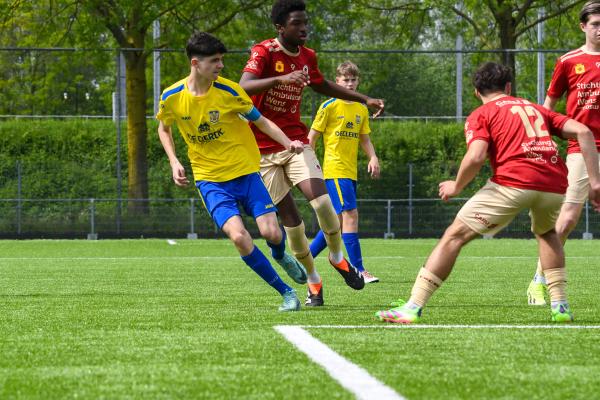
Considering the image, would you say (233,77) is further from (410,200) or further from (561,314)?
(561,314)

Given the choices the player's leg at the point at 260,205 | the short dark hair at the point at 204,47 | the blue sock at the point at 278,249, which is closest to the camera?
the short dark hair at the point at 204,47

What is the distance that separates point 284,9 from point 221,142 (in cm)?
124

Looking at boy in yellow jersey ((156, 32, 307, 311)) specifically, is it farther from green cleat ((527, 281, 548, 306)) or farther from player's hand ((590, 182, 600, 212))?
player's hand ((590, 182, 600, 212))

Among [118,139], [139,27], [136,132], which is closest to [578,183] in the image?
[139,27]

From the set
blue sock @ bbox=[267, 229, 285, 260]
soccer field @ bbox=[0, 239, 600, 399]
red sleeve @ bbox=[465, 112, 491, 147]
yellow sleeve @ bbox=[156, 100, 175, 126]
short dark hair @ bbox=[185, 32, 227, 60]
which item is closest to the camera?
soccer field @ bbox=[0, 239, 600, 399]

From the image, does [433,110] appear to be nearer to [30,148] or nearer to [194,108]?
[30,148]

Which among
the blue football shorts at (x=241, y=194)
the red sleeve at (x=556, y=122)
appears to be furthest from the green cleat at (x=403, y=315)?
the blue football shorts at (x=241, y=194)

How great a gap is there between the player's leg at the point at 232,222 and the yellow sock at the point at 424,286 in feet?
4.02

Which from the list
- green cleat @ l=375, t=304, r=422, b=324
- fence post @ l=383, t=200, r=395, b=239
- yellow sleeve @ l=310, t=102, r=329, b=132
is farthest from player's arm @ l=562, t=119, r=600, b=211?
fence post @ l=383, t=200, r=395, b=239

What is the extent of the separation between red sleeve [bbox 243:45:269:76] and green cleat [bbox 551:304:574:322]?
2.79 m

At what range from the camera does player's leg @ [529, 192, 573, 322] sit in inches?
261

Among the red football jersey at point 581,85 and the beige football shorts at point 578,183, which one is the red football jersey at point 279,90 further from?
the beige football shorts at point 578,183

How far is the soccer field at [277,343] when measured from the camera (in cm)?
435

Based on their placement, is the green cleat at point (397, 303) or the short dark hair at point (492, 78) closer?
the short dark hair at point (492, 78)
